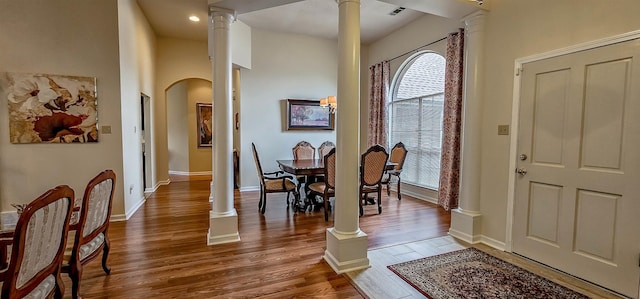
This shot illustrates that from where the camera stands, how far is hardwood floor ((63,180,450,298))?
2164 mm

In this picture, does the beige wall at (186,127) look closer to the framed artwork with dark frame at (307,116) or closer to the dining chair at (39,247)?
the framed artwork with dark frame at (307,116)

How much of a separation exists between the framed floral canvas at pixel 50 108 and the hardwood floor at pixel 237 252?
1.33 meters

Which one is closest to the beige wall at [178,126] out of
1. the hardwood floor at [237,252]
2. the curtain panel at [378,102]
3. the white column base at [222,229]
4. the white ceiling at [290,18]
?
the white ceiling at [290,18]

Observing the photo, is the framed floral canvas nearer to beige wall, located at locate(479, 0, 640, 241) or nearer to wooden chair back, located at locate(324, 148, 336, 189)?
wooden chair back, located at locate(324, 148, 336, 189)

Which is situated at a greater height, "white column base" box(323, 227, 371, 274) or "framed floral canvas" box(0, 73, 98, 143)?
"framed floral canvas" box(0, 73, 98, 143)

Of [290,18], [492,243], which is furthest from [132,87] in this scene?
[492,243]

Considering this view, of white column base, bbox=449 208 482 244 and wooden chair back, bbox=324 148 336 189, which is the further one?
wooden chair back, bbox=324 148 336 189

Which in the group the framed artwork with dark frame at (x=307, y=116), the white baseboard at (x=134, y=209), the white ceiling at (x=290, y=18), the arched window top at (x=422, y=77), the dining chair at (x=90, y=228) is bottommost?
the white baseboard at (x=134, y=209)

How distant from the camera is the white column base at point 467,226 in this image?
3.12 m

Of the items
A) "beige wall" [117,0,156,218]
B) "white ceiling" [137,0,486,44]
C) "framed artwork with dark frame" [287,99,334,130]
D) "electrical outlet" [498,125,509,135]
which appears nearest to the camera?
"electrical outlet" [498,125,509,135]

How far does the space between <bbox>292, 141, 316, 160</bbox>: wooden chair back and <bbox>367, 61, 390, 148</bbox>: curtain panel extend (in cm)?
143

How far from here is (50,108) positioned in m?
3.46

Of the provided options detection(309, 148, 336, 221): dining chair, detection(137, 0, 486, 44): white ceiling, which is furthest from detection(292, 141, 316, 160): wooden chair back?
detection(137, 0, 486, 44): white ceiling

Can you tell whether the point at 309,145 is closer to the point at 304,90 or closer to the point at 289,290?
the point at 304,90
